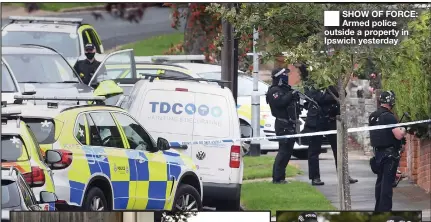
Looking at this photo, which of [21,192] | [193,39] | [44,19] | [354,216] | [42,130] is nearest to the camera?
[21,192]

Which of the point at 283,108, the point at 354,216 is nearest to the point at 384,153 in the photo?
the point at 354,216

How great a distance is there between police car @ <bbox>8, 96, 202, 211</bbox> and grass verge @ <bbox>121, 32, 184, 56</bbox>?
0.55 meters

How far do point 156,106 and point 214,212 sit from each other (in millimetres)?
1072

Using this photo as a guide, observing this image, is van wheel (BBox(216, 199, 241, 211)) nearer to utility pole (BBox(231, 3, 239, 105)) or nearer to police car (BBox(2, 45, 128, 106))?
utility pole (BBox(231, 3, 239, 105))

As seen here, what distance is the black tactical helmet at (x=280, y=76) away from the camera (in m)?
17.1

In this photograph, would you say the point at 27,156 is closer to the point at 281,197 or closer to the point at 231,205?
the point at 231,205

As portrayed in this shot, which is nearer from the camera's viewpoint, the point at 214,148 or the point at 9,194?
the point at 9,194

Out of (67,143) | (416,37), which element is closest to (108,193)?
(67,143)

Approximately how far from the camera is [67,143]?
54.6 ft

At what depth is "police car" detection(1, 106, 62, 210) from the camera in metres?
16.5

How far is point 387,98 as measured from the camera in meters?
16.9

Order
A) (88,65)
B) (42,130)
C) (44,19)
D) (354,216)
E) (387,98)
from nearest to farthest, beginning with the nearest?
(42,130)
(354,216)
(387,98)
(44,19)
(88,65)

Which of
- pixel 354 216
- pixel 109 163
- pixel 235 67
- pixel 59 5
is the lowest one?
pixel 354 216

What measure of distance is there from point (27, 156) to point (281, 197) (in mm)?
2253
